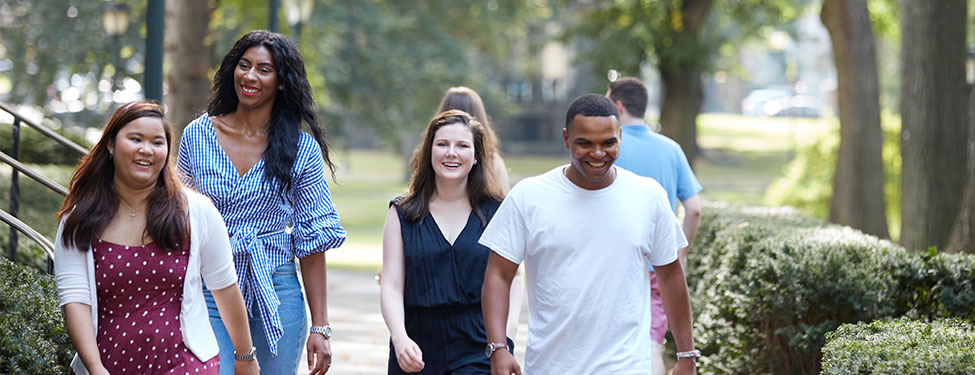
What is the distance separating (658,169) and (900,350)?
253cm

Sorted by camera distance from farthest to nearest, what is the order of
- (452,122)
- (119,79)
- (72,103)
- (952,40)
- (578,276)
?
(72,103) → (119,79) → (952,40) → (452,122) → (578,276)

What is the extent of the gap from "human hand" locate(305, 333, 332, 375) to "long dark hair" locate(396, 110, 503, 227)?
0.65 m

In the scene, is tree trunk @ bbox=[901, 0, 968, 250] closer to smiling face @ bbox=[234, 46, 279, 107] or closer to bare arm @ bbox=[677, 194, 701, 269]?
bare arm @ bbox=[677, 194, 701, 269]

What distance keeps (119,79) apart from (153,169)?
30.2 m

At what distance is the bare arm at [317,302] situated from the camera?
14.7 ft

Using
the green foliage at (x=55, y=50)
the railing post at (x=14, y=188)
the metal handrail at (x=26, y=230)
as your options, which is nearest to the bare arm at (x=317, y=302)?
the metal handrail at (x=26, y=230)

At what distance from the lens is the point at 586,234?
411 cm

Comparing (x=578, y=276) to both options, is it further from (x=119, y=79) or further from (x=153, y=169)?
(x=119, y=79)

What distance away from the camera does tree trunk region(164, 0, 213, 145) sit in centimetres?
1474

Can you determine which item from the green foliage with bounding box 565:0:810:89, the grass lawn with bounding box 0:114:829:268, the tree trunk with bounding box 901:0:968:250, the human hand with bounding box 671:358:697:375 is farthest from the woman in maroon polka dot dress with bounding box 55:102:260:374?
the green foliage with bounding box 565:0:810:89

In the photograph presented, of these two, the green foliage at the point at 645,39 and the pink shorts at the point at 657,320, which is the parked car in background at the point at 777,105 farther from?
the pink shorts at the point at 657,320

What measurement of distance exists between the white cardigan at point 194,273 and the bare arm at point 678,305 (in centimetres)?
157

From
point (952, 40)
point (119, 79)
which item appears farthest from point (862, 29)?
point (119, 79)

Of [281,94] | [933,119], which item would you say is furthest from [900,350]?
[933,119]
